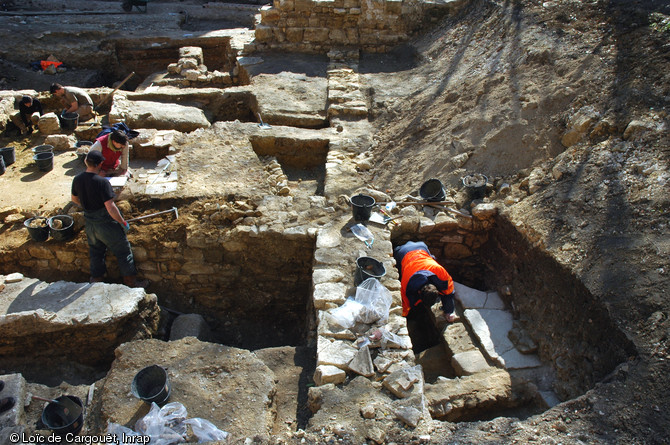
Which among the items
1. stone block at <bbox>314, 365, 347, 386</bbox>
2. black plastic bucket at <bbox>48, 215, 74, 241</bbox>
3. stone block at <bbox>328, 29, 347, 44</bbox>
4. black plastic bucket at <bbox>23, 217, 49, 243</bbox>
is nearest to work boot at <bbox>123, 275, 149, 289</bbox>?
black plastic bucket at <bbox>48, 215, 74, 241</bbox>

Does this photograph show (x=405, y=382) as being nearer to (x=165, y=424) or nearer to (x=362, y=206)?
(x=165, y=424)

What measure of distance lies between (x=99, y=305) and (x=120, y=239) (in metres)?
0.89

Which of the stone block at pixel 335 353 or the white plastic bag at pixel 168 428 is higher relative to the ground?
the stone block at pixel 335 353

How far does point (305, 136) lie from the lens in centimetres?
712

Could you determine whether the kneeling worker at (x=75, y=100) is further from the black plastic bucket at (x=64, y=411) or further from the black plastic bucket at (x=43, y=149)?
the black plastic bucket at (x=64, y=411)

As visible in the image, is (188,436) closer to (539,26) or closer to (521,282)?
(521,282)

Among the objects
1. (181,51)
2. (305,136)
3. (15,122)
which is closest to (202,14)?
(181,51)

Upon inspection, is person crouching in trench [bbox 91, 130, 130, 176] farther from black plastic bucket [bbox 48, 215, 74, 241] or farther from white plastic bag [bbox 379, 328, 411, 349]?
white plastic bag [bbox 379, 328, 411, 349]

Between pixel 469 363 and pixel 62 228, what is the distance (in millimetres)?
4715

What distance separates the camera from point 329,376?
10.8 ft

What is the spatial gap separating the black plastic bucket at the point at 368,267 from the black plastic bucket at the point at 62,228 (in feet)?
11.3

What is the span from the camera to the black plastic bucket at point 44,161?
644 centimetres

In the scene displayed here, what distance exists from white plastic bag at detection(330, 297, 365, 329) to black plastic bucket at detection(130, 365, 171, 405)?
1.39 m

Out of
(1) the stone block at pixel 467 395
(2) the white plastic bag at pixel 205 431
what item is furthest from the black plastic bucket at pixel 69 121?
(1) the stone block at pixel 467 395
